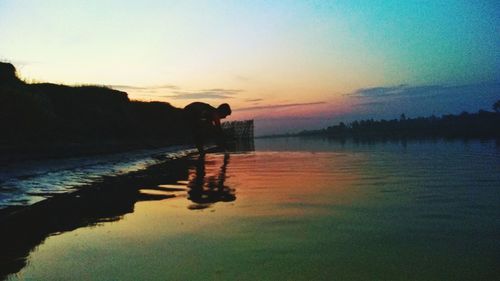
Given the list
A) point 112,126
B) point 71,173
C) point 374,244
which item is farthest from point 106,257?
point 112,126

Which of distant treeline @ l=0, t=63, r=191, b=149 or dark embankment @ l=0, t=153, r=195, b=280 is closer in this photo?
dark embankment @ l=0, t=153, r=195, b=280

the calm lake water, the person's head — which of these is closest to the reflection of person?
the person's head

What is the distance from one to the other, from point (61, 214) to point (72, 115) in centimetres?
1936

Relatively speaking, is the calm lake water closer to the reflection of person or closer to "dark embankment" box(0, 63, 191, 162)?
"dark embankment" box(0, 63, 191, 162)

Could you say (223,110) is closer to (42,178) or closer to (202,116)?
(202,116)

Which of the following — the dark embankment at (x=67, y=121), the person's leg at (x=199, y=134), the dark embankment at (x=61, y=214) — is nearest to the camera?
the dark embankment at (x=61, y=214)

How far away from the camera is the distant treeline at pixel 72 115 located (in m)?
15.4

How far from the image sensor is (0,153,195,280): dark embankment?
10.5 feet

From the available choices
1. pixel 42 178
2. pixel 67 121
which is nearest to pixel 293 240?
pixel 42 178

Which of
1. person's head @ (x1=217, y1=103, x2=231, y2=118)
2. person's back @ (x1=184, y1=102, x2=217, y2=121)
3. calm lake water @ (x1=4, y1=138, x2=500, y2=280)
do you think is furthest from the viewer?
person's head @ (x1=217, y1=103, x2=231, y2=118)

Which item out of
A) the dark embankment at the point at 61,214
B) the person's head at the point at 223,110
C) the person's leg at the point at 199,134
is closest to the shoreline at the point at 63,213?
the dark embankment at the point at 61,214

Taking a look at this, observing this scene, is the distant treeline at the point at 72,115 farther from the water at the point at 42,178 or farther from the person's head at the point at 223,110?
the person's head at the point at 223,110

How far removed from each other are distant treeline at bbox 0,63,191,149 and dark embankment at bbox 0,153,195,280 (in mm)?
8671

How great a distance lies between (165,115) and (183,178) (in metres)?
30.3
